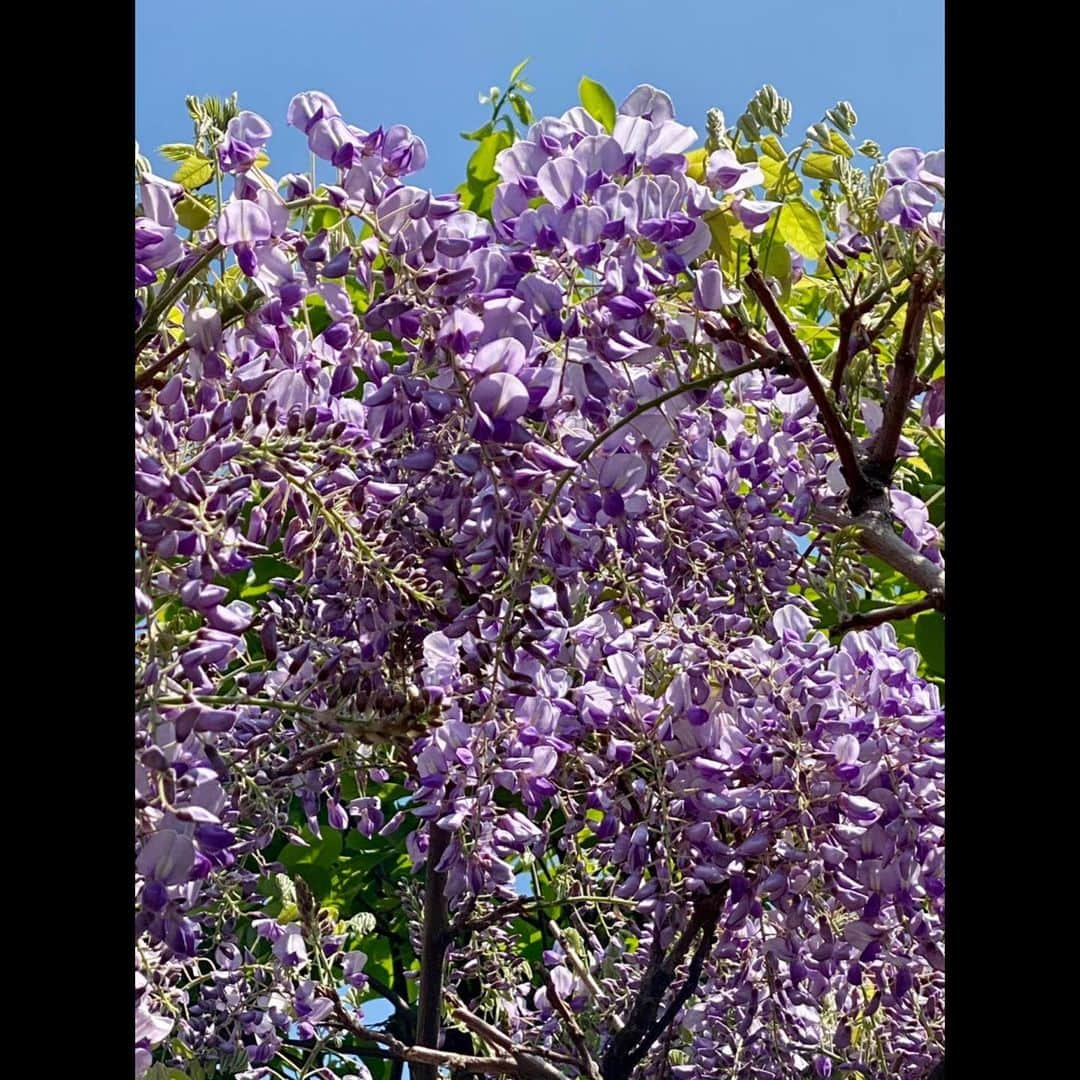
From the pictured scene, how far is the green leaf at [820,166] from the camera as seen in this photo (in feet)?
4.26

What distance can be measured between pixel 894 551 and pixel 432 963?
81cm

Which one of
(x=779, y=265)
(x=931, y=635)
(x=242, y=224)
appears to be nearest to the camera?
(x=242, y=224)

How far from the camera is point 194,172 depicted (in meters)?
1.00

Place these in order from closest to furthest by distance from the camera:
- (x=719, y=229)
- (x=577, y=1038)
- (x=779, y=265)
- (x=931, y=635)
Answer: (x=719, y=229) → (x=779, y=265) → (x=577, y=1038) → (x=931, y=635)

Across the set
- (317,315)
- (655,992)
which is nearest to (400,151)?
(655,992)

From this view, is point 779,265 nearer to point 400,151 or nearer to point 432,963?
point 400,151

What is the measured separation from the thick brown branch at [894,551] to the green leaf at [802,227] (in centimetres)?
32

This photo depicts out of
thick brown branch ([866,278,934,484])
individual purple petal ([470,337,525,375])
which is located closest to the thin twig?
thick brown branch ([866,278,934,484])

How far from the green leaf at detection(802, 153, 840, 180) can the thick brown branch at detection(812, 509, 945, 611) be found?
33cm

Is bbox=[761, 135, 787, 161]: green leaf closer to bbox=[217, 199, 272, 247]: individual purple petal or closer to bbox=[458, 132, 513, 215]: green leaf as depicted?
bbox=[217, 199, 272, 247]: individual purple petal

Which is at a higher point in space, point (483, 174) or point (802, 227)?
Result: point (483, 174)

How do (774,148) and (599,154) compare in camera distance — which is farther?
(774,148)

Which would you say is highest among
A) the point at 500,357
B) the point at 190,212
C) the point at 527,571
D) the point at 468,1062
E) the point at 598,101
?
the point at 598,101

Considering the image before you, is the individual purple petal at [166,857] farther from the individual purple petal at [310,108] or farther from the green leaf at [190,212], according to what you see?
the individual purple petal at [310,108]
